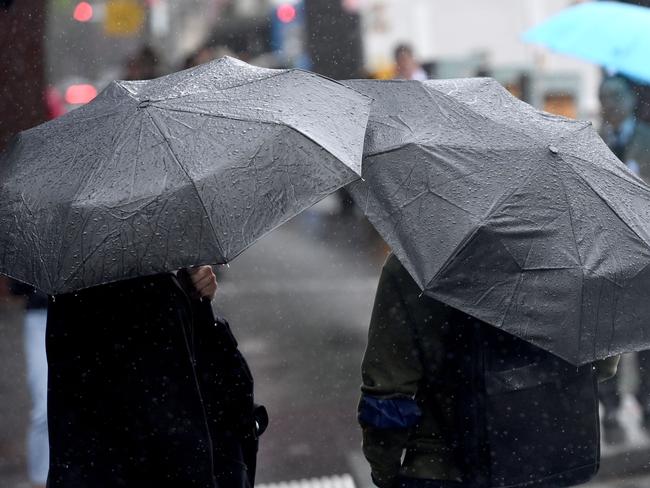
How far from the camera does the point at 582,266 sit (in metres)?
3.00

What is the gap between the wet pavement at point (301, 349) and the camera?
6.09 m

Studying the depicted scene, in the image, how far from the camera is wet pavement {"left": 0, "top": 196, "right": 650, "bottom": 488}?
20.0ft

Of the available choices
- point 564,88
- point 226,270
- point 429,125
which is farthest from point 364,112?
point 564,88

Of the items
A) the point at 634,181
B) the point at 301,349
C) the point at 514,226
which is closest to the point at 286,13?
the point at 301,349

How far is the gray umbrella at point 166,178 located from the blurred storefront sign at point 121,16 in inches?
732

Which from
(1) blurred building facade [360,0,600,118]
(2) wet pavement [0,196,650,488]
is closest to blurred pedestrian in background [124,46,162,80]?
(2) wet pavement [0,196,650,488]

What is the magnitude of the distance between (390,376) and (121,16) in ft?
62.8

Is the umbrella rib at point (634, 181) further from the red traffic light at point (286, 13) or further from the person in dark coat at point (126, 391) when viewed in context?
the red traffic light at point (286, 13)

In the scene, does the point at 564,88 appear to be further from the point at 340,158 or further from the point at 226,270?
the point at 340,158

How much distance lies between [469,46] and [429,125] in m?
19.4

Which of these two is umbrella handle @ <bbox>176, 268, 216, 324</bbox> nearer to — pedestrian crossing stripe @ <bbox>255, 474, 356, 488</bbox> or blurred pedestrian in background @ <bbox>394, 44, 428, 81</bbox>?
pedestrian crossing stripe @ <bbox>255, 474, 356, 488</bbox>

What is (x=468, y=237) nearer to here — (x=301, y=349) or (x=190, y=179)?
(x=190, y=179)

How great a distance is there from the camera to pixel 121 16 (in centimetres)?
2120


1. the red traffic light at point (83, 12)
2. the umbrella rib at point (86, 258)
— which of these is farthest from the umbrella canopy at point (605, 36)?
the red traffic light at point (83, 12)
